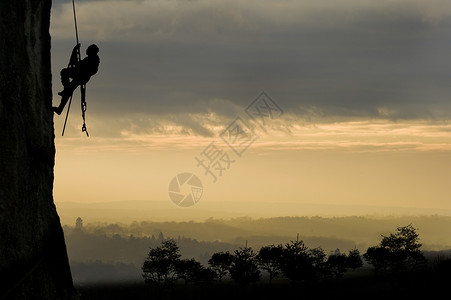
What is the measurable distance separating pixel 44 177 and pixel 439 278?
75.0m

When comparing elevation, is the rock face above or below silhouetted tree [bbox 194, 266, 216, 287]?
above

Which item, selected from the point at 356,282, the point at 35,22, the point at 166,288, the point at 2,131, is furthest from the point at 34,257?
the point at 356,282

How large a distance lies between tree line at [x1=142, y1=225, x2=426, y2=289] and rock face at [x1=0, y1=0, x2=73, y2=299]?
310ft

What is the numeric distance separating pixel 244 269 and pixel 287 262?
927 cm

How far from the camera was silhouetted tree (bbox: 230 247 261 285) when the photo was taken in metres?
114

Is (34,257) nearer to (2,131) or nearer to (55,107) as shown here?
(2,131)

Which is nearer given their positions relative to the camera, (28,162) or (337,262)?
(28,162)

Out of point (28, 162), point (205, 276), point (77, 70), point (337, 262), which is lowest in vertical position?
point (205, 276)

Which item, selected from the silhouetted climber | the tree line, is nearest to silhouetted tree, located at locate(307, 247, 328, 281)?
the tree line

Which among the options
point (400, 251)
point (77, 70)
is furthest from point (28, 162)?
point (400, 251)

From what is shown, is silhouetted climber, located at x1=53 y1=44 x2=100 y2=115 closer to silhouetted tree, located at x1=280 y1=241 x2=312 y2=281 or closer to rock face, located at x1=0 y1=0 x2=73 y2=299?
rock face, located at x1=0 y1=0 x2=73 y2=299

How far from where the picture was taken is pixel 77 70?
20078mm

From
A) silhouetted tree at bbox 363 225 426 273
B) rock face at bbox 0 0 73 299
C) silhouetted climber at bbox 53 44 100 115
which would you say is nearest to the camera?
rock face at bbox 0 0 73 299

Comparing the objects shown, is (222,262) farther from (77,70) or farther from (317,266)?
(77,70)
